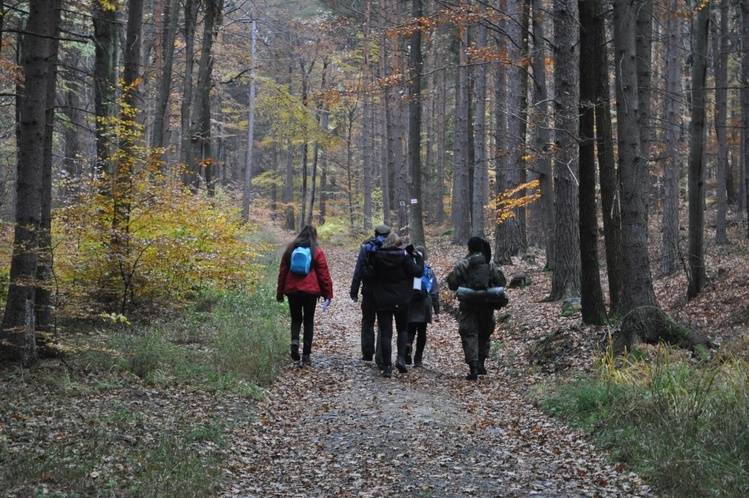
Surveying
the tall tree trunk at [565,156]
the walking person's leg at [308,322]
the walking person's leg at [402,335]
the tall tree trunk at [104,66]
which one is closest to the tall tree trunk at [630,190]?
the tall tree trunk at [565,156]

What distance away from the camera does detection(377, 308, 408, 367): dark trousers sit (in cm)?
987

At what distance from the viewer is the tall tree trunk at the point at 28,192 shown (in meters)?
7.66

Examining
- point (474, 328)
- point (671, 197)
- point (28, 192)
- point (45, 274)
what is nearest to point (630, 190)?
point (474, 328)

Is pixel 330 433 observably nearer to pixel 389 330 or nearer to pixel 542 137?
pixel 389 330

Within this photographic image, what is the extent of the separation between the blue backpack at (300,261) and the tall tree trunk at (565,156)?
473cm

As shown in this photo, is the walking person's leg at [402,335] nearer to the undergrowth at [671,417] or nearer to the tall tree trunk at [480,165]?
the undergrowth at [671,417]

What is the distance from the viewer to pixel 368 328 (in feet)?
34.5

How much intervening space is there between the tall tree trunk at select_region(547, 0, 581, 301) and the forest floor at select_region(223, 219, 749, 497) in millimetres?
645

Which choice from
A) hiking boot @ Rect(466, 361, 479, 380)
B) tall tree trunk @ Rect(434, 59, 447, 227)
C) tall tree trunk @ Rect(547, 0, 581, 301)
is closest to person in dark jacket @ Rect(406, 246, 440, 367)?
hiking boot @ Rect(466, 361, 479, 380)

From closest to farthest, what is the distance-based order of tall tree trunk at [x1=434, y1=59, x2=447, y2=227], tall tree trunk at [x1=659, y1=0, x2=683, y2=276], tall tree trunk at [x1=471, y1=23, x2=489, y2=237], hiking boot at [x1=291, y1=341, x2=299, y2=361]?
hiking boot at [x1=291, y1=341, x2=299, y2=361]
tall tree trunk at [x1=659, y1=0, x2=683, y2=276]
tall tree trunk at [x1=471, y1=23, x2=489, y2=237]
tall tree trunk at [x1=434, y1=59, x2=447, y2=227]

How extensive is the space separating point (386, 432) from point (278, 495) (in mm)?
1848

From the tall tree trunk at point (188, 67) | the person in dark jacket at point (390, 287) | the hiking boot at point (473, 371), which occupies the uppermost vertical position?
the tall tree trunk at point (188, 67)

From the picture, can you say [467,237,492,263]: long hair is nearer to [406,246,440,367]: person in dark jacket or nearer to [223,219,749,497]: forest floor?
[406,246,440,367]: person in dark jacket

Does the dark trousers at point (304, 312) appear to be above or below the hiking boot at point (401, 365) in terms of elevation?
above
